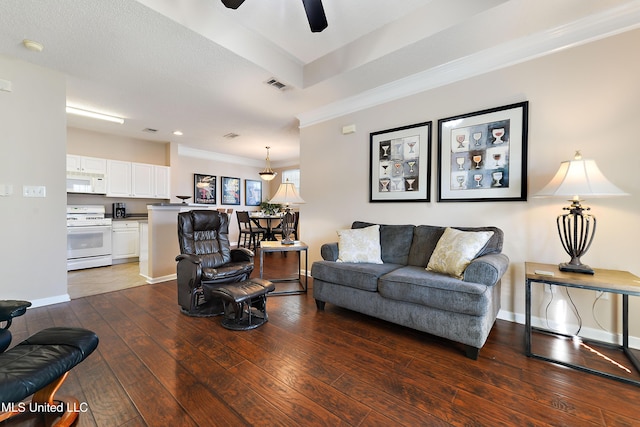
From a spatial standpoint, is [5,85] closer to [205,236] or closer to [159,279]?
[205,236]

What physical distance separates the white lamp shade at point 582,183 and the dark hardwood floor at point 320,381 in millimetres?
1226

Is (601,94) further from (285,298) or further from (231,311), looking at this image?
(231,311)

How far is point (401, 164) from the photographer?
3221 mm

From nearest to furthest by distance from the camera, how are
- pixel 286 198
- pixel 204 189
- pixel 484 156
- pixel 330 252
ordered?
1. pixel 484 156
2. pixel 330 252
3. pixel 286 198
4. pixel 204 189

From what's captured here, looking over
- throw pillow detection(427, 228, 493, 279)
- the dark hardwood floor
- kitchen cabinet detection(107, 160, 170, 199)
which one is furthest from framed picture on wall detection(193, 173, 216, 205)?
throw pillow detection(427, 228, 493, 279)

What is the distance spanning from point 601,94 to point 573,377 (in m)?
2.19

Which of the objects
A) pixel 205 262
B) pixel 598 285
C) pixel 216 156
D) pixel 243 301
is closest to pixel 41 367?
pixel 243 301

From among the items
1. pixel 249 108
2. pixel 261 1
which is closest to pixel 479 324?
pixel 261 1

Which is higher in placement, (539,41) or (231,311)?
(539,41)

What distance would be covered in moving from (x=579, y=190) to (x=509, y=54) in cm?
149

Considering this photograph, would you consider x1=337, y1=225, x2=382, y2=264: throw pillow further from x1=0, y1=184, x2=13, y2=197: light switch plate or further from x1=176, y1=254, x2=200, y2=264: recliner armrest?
x1=0, y1=184, x2=13, y2=197: light switch plate

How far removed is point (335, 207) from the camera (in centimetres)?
392

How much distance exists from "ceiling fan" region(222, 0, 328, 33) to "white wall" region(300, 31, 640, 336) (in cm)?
168

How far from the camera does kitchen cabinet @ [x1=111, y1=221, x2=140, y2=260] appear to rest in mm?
5098
